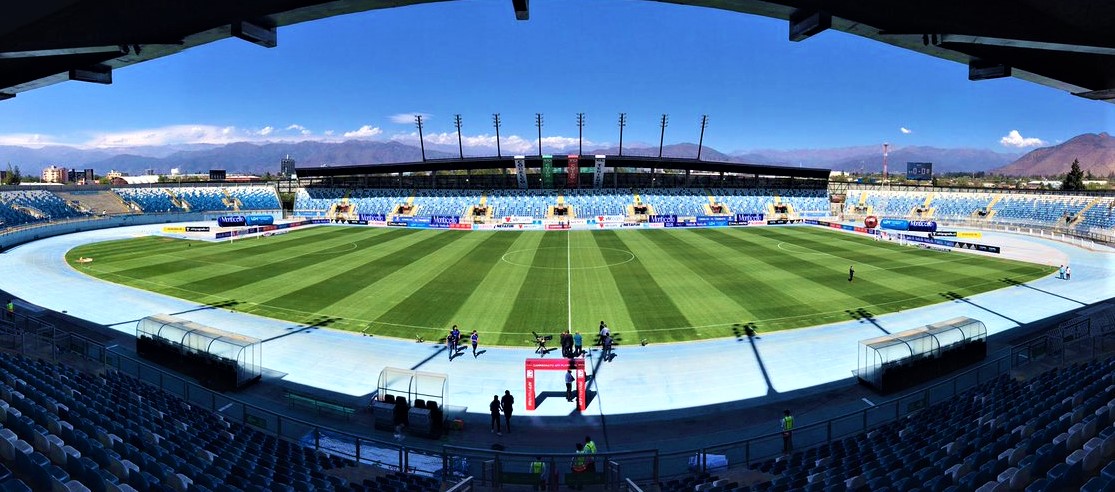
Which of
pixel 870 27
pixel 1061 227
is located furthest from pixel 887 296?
pixel 1061 227

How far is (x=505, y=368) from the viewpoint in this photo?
745 inches

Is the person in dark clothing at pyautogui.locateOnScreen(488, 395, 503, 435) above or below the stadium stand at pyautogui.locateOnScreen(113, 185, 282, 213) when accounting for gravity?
below

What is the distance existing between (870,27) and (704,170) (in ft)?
275

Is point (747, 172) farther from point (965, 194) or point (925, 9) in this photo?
point (925, 9)

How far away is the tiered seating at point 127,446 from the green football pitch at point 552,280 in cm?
1109

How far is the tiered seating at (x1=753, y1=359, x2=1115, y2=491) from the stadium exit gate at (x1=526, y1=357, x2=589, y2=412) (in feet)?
19.4

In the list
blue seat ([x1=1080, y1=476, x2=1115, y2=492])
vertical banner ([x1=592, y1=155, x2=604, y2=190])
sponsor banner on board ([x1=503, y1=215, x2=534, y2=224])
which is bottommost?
blue seat ([x1=1080, y1=476, x2=1115, y2=492])

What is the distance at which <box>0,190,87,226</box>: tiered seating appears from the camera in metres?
55.0

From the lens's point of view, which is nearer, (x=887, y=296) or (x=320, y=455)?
(x=320, y=455)

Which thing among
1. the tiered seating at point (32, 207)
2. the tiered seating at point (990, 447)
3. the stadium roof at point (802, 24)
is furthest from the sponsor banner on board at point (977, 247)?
the tiered seating at point (32, 207)

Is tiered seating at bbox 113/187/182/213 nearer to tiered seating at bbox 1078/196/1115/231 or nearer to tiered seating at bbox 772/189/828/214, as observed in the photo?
tiered seating at bbox 772/189/828/214

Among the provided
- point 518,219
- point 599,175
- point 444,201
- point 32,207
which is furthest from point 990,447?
point 32,207

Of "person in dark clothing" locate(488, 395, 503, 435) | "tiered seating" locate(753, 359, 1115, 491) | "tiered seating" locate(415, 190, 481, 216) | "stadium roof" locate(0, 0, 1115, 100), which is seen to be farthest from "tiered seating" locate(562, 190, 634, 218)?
"stadium roof" locate(0, 0, 1115, 100)

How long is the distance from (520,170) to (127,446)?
3035 inches
